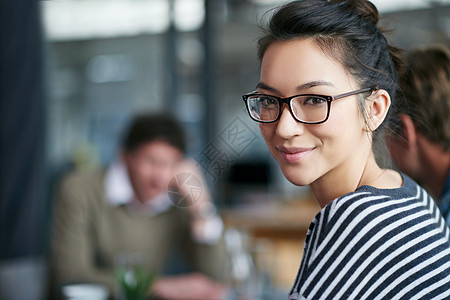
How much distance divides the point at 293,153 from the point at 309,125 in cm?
4

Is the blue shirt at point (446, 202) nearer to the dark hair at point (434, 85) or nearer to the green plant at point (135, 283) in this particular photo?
the dark hair at point (434, 85)

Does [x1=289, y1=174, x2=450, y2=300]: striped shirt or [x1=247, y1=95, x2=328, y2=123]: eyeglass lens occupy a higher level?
[x1=247, y1=95, x2=328, y2=123]: eyeglass lens

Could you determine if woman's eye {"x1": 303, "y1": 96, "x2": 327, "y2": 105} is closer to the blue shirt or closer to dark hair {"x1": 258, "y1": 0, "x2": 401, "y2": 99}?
dark hair {"x1": 258, "y1": 0, "x2": 401, "y2": 99}

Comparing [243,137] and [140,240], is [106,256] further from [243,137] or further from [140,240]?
[243,137]

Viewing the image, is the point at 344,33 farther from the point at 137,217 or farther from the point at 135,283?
the point at 137,217

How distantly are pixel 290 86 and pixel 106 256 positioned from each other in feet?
7.23

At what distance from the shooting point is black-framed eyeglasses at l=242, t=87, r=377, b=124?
0.57 metres

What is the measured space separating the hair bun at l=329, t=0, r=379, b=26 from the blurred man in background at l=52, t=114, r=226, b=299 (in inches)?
67.1

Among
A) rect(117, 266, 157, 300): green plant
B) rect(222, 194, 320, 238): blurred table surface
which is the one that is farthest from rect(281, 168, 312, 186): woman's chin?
rect(222, 194, 320, 238): blurred table surface

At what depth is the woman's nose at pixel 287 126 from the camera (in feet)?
1.89

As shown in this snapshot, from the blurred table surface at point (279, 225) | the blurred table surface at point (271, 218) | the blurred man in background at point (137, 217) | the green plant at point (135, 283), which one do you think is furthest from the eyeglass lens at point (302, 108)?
the blurred table surface at point (271, 218)

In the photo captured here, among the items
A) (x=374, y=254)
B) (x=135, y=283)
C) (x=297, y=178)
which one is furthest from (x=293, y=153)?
(x=135, y=283)

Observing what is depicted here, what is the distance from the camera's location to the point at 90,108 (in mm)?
6633

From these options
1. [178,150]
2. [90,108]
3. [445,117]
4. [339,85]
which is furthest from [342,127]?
[90,108]
